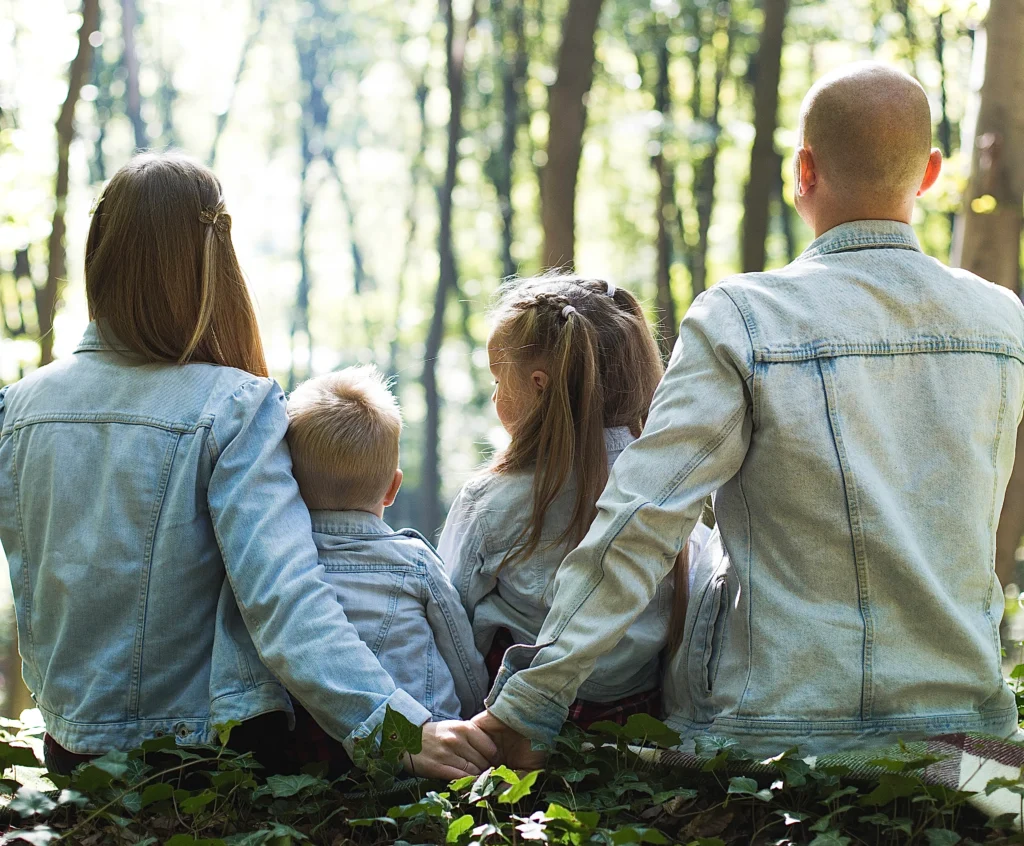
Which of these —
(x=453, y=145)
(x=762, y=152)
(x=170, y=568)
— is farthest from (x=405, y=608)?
(x=453, y=145)

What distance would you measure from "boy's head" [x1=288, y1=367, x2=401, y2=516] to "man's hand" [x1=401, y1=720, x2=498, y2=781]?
728 millimetres

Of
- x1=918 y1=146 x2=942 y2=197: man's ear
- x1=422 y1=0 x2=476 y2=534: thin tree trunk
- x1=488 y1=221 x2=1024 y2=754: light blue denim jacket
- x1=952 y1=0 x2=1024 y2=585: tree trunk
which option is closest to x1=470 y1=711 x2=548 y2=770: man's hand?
x1=488 y1=221 x2=1024 y2=754: light blue denim jacket

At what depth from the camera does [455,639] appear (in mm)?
3037

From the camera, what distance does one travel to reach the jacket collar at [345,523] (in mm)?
3004

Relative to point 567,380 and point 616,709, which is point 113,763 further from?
point 567,380

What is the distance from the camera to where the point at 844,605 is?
246 centimetres

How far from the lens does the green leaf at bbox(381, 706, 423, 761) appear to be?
8.36 ft

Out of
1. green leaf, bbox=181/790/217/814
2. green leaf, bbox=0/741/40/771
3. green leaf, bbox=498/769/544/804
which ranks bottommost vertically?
green leaf, bbox=0/741/40/771

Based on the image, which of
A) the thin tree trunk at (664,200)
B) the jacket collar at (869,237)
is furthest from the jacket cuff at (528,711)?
the thin tree trunk at (664,200)

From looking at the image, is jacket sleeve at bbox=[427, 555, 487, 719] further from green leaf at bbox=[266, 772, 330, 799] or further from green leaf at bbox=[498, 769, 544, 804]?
green leaf at bbox=[498, 769, 544, 804]

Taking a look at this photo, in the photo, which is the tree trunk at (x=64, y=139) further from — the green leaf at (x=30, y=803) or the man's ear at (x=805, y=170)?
the man's ear at (x=805, y=170)

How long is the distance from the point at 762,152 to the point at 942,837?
314 inches

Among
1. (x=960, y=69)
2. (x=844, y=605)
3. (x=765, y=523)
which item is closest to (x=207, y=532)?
(x=765, y=523)

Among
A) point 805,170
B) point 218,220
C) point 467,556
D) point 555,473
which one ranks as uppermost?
point 805,170
